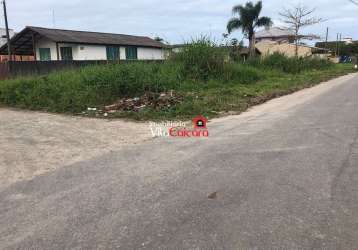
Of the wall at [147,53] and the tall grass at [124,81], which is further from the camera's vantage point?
the wall at [147,53]

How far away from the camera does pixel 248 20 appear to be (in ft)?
137

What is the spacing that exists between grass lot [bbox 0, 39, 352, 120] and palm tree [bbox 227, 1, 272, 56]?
1061 inches

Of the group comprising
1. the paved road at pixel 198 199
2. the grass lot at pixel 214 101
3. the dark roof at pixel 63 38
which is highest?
the dark roof at pixel 63 38

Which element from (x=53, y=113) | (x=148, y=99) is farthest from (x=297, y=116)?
(x=53, y=113)

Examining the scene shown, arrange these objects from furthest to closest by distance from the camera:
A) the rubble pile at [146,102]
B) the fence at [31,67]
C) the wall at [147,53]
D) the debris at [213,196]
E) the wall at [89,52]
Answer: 1. the wall at [147,53]
2. the wall at [89,52]
3. the fence at [31,67]
4. the rubble pile at [146,102]
5. the debris at [213,196]

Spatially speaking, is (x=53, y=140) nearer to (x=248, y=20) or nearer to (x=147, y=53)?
(x=147, y=53)

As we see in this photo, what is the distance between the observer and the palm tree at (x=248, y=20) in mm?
41281

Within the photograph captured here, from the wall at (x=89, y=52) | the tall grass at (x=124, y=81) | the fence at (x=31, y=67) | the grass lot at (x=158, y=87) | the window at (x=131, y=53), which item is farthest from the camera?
the window at (x=131, y=53)

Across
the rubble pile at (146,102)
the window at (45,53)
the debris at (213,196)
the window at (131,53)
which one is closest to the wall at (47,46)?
the window at (45,53)

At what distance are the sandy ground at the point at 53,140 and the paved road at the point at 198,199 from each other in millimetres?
479

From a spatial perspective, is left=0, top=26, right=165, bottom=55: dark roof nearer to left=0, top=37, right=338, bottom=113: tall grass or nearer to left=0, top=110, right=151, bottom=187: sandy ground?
left=0, top=37, right=338, bottom=113: tall grass

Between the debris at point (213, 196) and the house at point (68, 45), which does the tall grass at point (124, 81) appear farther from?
the house at point (68, 45)

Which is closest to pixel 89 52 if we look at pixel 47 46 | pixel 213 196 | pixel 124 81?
pixel 47 46

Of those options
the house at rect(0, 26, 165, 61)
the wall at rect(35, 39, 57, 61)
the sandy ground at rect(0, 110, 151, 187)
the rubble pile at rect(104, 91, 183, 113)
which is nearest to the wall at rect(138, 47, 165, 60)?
the house at rect(0, 26, 165, 61)
